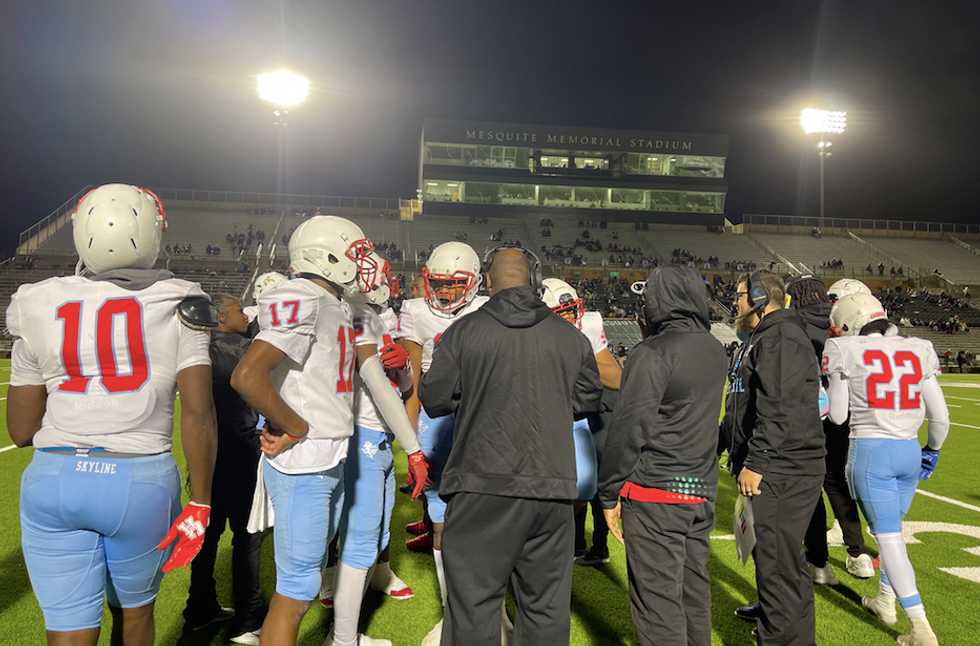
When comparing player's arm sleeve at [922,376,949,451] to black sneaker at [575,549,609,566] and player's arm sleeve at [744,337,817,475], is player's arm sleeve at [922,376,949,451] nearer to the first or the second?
player's arm sleeve at [744,337,817,475]

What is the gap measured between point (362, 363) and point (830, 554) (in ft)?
14.1

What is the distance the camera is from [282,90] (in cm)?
4069

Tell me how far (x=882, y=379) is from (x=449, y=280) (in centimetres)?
268

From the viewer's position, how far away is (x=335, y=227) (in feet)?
9.05

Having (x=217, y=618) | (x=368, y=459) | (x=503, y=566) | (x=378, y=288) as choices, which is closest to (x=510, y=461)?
(x=503, y=566)

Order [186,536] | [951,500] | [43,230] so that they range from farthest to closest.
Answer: [43,230] → [951,500] → [186,536]

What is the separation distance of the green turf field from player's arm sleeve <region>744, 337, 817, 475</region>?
1.32 m

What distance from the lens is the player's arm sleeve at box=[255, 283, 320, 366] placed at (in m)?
2.32

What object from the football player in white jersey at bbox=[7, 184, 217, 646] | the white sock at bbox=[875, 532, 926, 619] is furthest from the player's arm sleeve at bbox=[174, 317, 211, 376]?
the white sock at bbox=[875, 532, 926, 619]

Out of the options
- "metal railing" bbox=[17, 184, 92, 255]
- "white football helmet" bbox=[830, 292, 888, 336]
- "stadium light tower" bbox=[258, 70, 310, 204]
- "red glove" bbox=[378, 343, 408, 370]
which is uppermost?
"stadium light tower" bbox=[258, 70, 310, 204]

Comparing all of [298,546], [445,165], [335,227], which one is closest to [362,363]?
[335,227]

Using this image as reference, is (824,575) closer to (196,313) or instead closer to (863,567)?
(863,567)

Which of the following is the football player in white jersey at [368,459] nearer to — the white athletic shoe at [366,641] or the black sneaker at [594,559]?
the white athletic shoe at [366,641]

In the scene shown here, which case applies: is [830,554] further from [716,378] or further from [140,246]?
[140,246]
